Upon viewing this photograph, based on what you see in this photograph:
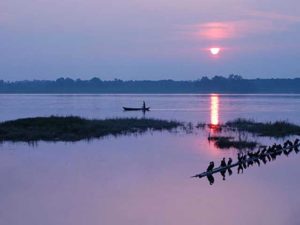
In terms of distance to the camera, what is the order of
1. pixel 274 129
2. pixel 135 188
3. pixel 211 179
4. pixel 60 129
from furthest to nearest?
pixel 274 129, pixel 60 129, pixel 211 179, pixel 135 188

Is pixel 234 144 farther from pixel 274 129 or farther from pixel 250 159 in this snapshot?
pixel 274 129

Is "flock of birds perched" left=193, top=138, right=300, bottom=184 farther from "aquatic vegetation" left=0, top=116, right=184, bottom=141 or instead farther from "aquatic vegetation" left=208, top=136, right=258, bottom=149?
"aquatic vegetation" left=0, top=116, right=184, bottom=141

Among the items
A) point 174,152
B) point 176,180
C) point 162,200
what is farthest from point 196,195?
point 174,152

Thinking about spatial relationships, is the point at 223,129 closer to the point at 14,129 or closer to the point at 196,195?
the point at 14,129

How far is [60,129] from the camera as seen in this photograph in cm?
3844

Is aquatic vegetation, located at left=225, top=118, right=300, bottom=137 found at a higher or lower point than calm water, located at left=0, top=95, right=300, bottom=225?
higher

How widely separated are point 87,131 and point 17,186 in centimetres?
1710

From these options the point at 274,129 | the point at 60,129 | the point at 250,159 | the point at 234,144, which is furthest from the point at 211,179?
the point at 274,129

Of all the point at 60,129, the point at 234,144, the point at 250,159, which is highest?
the point at 60,129

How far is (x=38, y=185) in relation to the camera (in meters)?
22.2

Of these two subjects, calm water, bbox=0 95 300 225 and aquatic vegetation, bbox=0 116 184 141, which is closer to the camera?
calm water, bbox=0 95 300 225

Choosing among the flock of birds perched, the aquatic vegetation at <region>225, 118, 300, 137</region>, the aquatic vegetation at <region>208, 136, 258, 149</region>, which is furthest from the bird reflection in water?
the aquatic vegetation at <region>225, 118, 300, 137</region>

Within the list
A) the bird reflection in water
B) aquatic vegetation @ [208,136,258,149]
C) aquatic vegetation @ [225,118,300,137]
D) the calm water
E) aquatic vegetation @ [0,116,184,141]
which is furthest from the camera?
aquatic vegetation @ [225,118,300,137]

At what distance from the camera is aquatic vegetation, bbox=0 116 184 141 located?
35.8 metres
